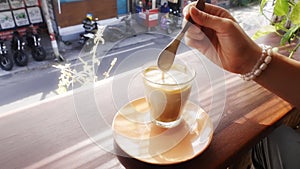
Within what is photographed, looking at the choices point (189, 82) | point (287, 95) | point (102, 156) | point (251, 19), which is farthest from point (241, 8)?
point (102, 156)

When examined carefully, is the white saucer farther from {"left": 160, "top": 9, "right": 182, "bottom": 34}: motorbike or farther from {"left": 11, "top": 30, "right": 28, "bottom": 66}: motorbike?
{"left": 11, "top": 30, "right": 28, "bottom": 66}: motorbike

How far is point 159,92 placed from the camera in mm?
434

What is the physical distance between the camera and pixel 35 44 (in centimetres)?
109

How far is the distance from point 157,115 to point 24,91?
2.67 ft

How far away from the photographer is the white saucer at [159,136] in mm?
420

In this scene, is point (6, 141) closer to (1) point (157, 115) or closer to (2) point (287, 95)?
(1) point (157, 115)

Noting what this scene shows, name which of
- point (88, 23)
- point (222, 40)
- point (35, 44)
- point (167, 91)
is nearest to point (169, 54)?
point (167, 91)

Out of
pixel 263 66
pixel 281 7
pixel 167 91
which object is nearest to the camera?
pixel 167 91

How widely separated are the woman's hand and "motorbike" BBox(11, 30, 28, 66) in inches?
35.5

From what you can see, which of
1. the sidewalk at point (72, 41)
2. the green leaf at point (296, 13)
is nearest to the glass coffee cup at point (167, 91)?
the green leaf at point (296, 13)

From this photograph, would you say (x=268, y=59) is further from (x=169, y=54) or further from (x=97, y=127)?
(x=97, y=127)

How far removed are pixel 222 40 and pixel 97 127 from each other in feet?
1.18

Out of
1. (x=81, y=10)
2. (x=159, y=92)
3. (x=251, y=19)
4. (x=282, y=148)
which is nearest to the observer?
(x=159, y=92)

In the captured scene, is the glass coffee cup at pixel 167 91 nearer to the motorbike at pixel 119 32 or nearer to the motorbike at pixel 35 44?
the motorbike at pixel 119 32
